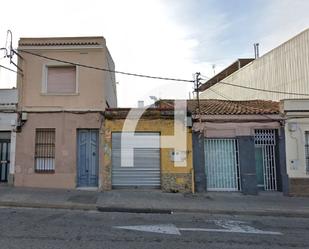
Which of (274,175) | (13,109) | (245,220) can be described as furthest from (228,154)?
(13,109)

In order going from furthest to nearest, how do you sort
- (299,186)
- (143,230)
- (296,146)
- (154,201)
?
(296,146)
(299,186)
(154,201)
(143,230)

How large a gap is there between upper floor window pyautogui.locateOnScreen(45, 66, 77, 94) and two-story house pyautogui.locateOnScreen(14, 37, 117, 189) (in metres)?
0.10

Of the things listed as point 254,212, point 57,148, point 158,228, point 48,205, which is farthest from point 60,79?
point 254,212

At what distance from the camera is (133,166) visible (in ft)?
47.2

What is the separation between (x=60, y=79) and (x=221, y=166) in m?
7.75

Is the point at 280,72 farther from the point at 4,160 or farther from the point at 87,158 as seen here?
the point at 4,160

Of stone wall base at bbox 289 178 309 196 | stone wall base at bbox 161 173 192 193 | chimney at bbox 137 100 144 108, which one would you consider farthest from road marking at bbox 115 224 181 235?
stone wall base at bbox 289 178 309 196

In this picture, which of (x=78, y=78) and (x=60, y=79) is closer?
(x=78, y=78)

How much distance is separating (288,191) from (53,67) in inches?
435

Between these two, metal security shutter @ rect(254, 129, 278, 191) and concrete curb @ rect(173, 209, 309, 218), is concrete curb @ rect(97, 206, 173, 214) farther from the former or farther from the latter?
metal security shutter @ rect(254, 129, 278, 191)

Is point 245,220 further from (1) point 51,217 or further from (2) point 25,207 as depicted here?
(2) point 25,207

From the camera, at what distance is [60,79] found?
47.9 feet

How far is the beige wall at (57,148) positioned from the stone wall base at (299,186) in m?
7.79

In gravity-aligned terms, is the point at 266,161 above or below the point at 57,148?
below
